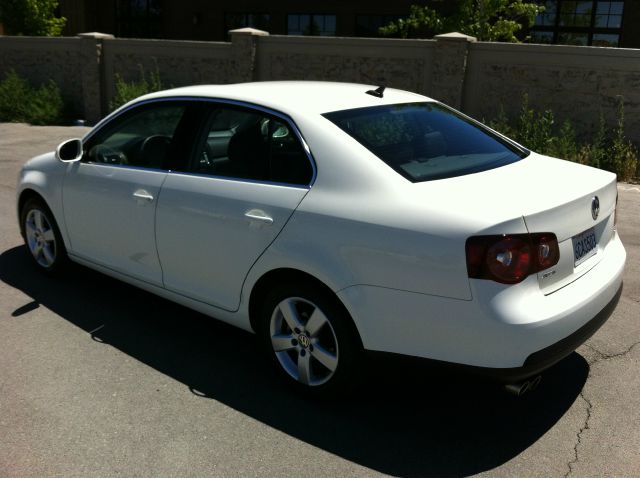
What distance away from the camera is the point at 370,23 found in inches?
848

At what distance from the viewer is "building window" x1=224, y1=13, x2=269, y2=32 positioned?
23.0 metres

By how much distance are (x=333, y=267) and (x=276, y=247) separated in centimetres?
40

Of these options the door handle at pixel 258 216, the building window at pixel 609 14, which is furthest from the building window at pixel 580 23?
the door handle at pixel 258 216

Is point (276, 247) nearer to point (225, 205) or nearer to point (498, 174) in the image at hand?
point (225, 205)

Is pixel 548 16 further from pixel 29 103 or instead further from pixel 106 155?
pixel 106 155

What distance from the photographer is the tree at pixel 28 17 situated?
1995cm

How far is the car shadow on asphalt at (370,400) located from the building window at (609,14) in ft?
60.2

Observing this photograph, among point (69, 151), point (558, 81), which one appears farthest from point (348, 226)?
point (558, 81)

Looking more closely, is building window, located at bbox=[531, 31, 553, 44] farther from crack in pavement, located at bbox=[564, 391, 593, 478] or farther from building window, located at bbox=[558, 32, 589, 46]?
crack in pavement, located at bbox=[564, 391, 593, 478]

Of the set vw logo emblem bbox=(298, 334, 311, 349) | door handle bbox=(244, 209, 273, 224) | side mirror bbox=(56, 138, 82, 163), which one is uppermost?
side mirror bbox=(56, 138, 82, 163)

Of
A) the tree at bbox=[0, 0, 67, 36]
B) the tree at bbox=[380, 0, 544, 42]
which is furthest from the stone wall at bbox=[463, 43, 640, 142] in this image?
the tree at bbox=[0, 0, 67, 36]

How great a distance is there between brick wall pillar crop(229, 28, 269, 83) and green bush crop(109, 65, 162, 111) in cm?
206

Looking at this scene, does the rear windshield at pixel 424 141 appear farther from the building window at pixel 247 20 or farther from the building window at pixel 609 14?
the building window at pixel 247 20

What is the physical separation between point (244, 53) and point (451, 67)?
4.80 m
